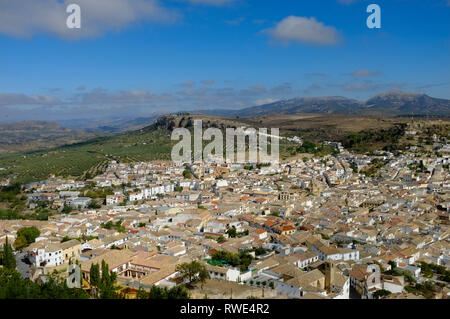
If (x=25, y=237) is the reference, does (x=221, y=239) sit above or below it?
below

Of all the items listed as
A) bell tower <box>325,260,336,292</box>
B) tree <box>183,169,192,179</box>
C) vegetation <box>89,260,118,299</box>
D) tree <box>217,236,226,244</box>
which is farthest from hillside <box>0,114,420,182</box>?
bell tower <box>325,260,336,292</box>

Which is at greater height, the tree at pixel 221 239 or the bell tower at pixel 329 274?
the bell tower at pixel 329 274

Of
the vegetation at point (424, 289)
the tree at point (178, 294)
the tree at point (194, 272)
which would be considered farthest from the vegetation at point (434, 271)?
the tree at point (178, 294)

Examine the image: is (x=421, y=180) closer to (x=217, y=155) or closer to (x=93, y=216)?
(x=217, y=155)

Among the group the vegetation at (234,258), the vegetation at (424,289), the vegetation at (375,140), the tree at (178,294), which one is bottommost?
the vegetation at (424,289)

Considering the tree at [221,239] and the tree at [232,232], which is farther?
the tree at [232,232]

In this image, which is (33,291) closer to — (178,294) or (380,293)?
(178,294)

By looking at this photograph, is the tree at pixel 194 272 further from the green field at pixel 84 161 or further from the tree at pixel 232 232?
the green field at pixel 84 161

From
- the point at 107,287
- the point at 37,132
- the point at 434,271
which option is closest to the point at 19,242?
the point at 107,287

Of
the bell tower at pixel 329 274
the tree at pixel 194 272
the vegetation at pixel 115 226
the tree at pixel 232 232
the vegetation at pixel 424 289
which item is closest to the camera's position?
the tree at pixel 194 272

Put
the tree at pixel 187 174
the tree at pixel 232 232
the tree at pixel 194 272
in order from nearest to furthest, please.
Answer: the tree at pixel 194 272
the tree at pixel 232 232
the tree at pixel 187 174
